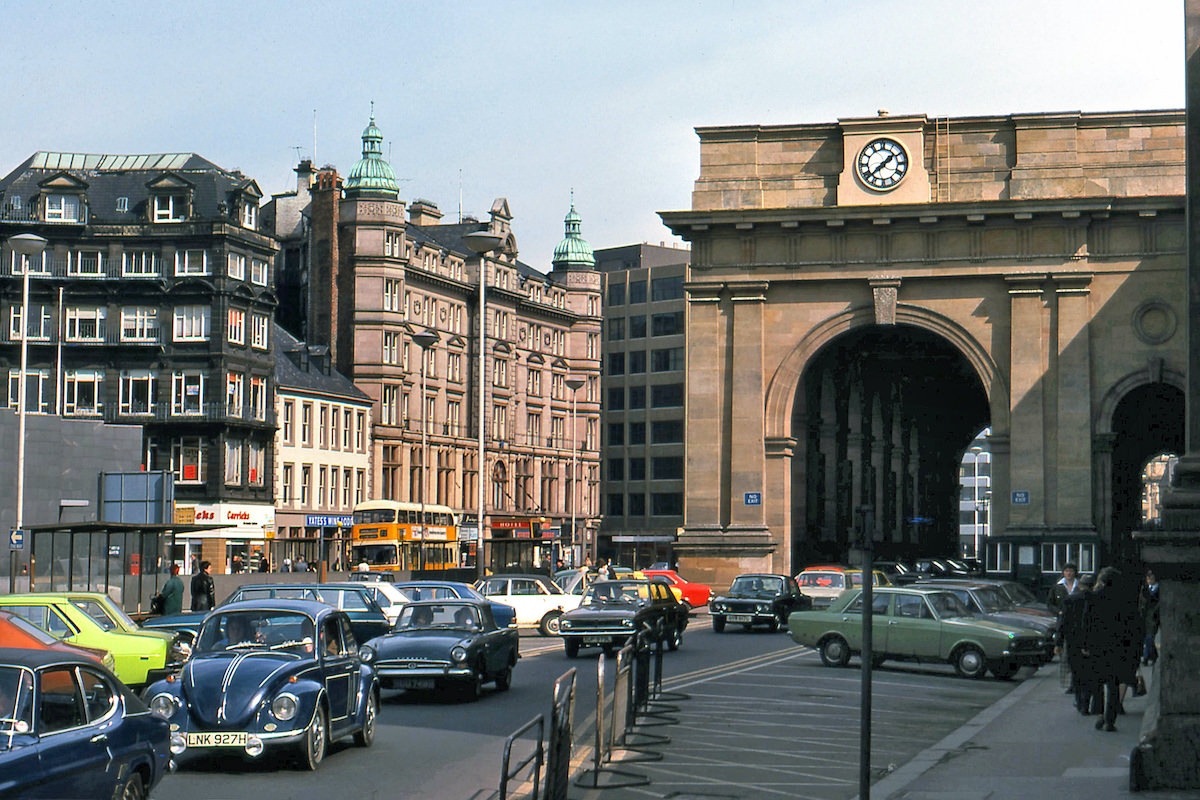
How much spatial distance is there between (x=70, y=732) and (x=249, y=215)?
75.1m

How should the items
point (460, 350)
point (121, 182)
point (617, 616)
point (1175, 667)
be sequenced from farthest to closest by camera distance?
1. point (460, 350)
2. point (121, 182)
3. point (617, 616)
4. point (1175, 667)

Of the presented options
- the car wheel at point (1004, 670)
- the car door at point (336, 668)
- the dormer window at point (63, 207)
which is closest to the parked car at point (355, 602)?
the car door at point (336, 668)

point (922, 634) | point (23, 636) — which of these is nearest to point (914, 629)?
point (922, 634)

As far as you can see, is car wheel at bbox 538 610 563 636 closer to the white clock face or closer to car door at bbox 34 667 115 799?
the white clock face

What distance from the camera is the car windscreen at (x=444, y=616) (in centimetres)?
2391

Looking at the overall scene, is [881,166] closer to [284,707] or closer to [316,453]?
[284,707]

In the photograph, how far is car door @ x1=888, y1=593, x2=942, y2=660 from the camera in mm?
28812

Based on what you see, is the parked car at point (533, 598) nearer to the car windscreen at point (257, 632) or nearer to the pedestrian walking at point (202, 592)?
the pedestrian walking at point (202, 592)

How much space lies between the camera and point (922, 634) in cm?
2884

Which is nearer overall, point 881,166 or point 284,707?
point 284,707

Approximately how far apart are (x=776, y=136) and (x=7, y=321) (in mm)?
40594

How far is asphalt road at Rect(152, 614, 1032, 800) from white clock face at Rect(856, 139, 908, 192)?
25.7 m

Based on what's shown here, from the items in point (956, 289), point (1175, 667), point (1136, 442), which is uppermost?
point (956, 289)

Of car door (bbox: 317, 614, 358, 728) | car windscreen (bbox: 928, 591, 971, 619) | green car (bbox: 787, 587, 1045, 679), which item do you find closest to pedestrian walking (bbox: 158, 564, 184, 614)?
green car (bbox: 787, 587, 1045, 679)
